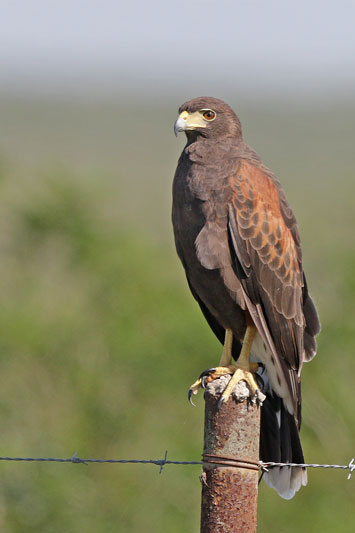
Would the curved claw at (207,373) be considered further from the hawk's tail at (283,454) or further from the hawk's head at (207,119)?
the hawk's head at (207,119)

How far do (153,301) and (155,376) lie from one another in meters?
1.04

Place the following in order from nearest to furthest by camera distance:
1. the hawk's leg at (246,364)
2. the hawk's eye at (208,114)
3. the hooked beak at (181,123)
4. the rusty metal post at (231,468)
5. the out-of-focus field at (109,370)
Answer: the rusty metal post at (231,468), the hawk's leg at (246,364), the hooked beak at (181,123), the hawk's eye at (208,114), the out-of-focus field at (109,370)

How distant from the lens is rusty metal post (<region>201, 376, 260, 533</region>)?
4.42 metres

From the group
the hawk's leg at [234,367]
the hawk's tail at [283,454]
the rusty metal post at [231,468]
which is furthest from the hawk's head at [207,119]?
the rusty metal post at [231,468]

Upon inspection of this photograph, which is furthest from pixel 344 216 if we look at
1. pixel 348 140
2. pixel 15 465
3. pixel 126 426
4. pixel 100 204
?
pixel 348 140

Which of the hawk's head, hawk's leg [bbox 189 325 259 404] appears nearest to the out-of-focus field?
hawk's leg [bbox 189 325 259 404]

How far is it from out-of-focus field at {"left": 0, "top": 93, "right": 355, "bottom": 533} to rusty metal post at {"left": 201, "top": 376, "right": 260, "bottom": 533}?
7.32 metres

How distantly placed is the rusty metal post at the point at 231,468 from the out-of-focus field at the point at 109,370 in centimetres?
732

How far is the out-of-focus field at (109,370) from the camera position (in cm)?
1235

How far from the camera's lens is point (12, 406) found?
12867 mm

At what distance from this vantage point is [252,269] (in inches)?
235

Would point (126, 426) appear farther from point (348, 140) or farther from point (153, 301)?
point (348, 140)

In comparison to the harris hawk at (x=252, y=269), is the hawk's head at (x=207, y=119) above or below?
above

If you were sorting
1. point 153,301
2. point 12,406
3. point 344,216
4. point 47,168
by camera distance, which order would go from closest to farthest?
point 12,406
point 153,301
point 47,168
point 344,216
